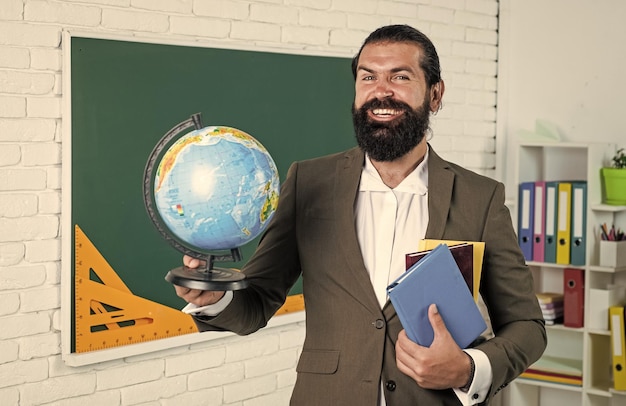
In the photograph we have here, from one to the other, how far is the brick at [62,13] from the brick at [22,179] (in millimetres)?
518

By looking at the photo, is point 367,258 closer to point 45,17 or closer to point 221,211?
point 221,211

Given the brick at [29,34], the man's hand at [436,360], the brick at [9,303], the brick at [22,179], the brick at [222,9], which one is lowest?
the brick at [9,303]

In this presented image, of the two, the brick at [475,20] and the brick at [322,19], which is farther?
the brick at [475,20]

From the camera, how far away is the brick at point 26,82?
2955 mm

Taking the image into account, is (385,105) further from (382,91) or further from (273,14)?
(273,14)

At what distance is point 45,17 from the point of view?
3.03m

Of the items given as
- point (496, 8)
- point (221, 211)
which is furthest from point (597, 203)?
point (221, 211)

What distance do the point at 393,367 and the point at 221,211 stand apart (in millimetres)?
560

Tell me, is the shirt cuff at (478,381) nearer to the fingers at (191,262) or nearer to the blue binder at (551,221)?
the fingers at (191,262)

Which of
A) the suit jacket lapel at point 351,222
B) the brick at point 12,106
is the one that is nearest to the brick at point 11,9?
the brick at point 12,106

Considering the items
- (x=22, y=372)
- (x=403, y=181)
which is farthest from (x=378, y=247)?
(x=22, y=372)

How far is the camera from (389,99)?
207 centimetres

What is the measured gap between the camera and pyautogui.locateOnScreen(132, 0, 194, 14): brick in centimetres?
331

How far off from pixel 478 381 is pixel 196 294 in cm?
63
